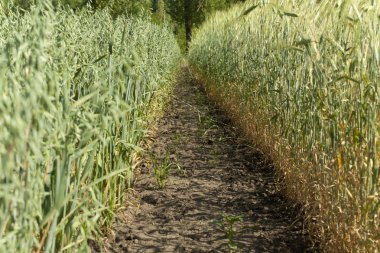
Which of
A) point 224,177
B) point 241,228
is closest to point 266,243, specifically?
point 241,228

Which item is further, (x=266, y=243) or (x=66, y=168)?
(x=266, y=243)

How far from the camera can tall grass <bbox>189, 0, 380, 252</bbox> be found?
200 centimetres

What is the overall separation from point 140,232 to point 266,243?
2.33 ft

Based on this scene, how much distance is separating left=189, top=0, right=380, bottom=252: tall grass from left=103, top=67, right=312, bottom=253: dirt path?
0.21m

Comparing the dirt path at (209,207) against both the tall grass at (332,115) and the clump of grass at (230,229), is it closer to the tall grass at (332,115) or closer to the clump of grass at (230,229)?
the clump of grass at (230,229)

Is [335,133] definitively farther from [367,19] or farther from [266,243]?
[266,243]

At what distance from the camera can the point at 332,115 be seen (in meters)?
2.20

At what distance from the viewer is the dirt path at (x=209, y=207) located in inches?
106

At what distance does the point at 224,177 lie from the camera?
3.90 metres

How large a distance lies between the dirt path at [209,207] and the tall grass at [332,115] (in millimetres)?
214

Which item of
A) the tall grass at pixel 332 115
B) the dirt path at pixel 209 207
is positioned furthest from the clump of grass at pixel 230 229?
the tall grass at pixel 332 115

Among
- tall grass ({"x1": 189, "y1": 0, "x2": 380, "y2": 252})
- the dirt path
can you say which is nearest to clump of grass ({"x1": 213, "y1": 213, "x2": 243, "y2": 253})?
the dirt path

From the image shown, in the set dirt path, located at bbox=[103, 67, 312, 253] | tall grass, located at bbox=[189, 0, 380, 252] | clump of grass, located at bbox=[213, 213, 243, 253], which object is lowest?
dirt path, located at bbox=[103, 67, 312, 253]

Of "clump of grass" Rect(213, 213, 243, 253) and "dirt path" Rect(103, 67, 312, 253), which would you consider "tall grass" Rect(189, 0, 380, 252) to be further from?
"clump of grass" Rect(213, 213, 243, 253)
